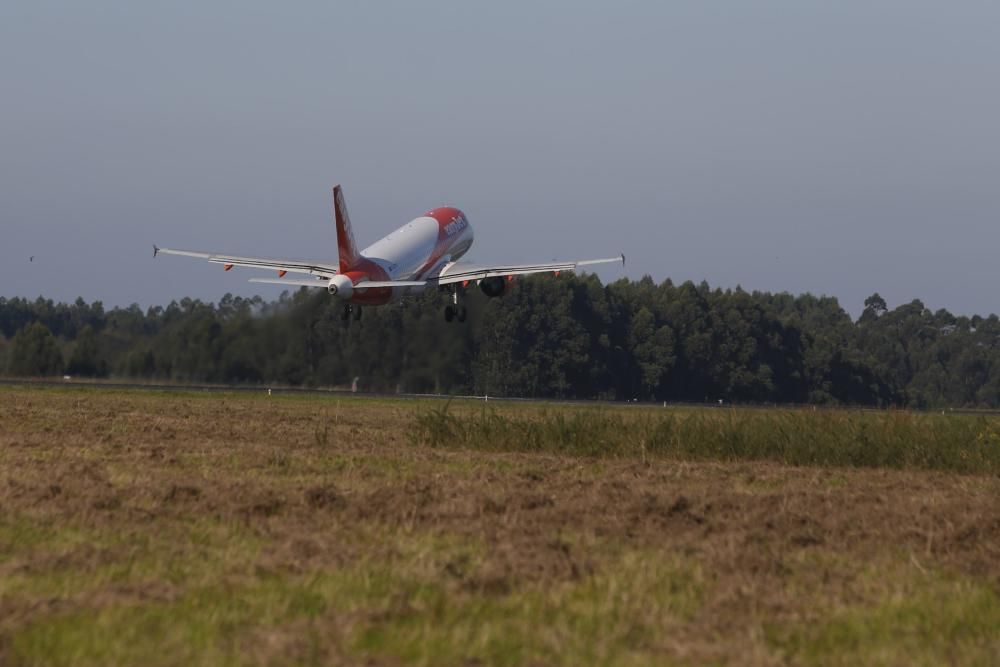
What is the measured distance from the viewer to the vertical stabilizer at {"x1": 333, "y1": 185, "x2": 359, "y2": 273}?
7206 cm

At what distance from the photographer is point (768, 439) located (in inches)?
1531

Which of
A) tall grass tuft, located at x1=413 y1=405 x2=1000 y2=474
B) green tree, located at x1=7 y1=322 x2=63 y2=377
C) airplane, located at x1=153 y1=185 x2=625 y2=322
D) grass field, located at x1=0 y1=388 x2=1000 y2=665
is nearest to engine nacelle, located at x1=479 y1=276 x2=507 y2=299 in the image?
airplane, located at x1=153 y1=185 x2=625 y2=322

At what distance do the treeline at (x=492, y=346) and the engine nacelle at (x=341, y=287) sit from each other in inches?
82.0

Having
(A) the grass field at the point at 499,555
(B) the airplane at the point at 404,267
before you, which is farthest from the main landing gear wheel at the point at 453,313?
(A) the grass field at the point at 499,555

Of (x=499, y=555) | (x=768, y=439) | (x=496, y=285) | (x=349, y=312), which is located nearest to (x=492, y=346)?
(x=496, y=285)

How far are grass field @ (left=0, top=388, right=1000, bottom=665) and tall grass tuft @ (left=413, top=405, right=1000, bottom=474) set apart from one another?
0.13 m

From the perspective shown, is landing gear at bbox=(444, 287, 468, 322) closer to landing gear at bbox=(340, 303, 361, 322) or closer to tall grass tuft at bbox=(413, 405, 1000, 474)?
landing gear at bbox=(340, 303, 361, 322)

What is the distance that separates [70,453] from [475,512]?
45.6 ft

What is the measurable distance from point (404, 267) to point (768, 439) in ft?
131

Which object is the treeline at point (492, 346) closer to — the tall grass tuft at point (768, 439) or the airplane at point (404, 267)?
the airplane at point (404, 267)

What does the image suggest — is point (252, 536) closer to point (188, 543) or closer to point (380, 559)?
point (188, 543)

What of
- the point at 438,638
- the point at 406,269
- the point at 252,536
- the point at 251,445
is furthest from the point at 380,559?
the point at 406,269

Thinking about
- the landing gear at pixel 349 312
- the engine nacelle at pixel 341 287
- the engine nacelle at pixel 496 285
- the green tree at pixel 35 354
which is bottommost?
the green tree at pixel 35 354

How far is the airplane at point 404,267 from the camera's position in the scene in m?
72.1
